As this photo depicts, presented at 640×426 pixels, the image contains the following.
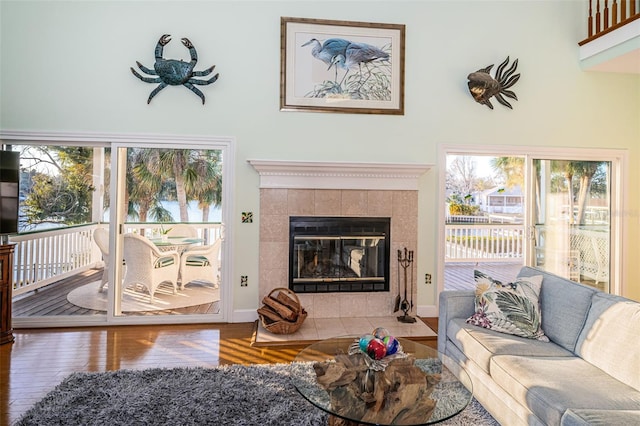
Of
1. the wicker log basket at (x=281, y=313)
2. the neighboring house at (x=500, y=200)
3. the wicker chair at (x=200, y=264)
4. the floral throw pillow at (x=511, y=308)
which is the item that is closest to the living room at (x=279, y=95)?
the wicker log basket at (x=281, y=313)

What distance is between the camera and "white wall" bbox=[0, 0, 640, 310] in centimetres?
359

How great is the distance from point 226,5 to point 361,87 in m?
1.71

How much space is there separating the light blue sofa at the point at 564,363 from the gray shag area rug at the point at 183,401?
310 millimetres

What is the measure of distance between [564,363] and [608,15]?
4.16m

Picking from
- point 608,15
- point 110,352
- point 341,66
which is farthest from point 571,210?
point 110,352


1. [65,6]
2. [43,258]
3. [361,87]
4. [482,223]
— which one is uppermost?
[65,6]

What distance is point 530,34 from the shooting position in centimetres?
412

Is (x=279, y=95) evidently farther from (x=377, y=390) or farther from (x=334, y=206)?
(x=377, y=390)

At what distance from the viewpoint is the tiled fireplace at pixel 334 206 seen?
3807 mm

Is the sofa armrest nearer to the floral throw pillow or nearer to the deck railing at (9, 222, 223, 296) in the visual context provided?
the floral throw pillow

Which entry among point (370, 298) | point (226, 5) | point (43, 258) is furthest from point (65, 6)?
point (370, 298)

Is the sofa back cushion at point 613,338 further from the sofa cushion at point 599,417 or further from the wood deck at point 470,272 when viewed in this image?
the wood deck at point 470,272

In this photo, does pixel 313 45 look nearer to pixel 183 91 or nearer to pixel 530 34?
pixel 183 91

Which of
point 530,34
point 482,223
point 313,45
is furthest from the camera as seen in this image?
point 482,223
